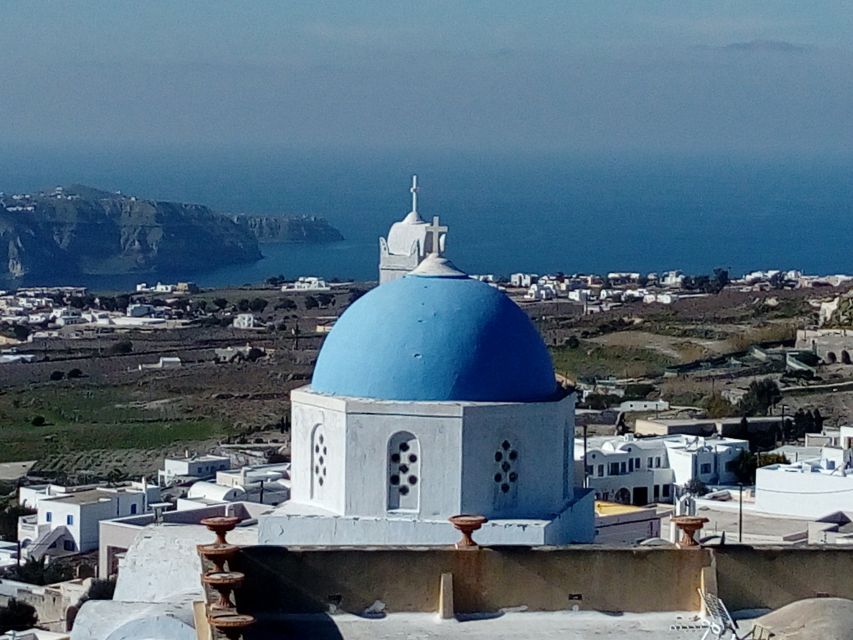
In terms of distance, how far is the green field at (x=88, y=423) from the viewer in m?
49.9

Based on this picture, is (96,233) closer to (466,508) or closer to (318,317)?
(318,317)

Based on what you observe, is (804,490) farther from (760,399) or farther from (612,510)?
(760,399)

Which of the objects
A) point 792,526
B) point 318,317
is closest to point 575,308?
point 318,317

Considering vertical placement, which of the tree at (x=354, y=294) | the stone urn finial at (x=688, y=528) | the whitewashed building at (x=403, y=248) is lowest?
Result: the tree at (x=354, y=294)

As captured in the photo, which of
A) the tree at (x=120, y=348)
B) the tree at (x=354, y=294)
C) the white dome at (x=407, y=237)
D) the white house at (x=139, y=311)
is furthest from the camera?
the tree at (x=354, y=294)

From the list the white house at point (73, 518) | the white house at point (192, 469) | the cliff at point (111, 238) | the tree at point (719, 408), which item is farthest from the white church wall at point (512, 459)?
the cliff at point (111, 238)

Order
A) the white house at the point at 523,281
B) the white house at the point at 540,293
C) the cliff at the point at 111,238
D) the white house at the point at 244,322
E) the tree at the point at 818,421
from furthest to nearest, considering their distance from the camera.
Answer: the cliff at the point at 111,238
the white house at the point at 523,281
the white house at the point at 540,293
the white house at the point at 244,322
the tree at the point at 818,421

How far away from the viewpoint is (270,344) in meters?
76.1

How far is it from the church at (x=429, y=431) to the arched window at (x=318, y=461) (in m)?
0.01

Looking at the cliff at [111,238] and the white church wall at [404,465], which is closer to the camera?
the white church wall at [404,465]

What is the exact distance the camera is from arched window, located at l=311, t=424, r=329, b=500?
1222 centimetres

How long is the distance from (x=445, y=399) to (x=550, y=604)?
90.7 inches

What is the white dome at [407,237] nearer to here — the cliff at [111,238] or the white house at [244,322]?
the white house at [244,322]

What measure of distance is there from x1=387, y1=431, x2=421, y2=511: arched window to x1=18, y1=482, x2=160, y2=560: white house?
20765 mm
